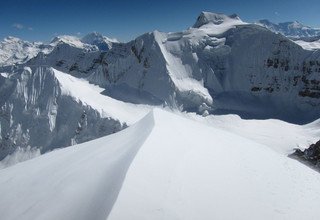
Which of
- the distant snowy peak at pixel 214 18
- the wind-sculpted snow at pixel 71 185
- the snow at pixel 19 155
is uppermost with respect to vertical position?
the distant snowy peak at pixel 214 18

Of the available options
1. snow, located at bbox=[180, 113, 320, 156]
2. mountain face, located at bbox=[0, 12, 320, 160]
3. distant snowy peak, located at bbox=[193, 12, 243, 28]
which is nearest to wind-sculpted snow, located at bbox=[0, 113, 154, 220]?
snow, located at bbox=[180, 113, 320, 156]

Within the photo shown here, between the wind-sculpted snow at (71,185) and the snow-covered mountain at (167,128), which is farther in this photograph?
the snow-covered mountain at (167,128)

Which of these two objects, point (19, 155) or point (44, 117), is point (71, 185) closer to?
point (19, 155)

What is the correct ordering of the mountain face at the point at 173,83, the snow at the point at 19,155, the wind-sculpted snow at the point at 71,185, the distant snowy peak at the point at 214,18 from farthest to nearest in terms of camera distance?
the distant snowy peak at the point at 214,18
the mountain face at the point at 173,83
the snow at the point at 19,155
the wind-sculpted snow at the point at 71,185

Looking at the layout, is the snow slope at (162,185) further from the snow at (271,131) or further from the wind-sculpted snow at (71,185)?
the snow at (271,131)

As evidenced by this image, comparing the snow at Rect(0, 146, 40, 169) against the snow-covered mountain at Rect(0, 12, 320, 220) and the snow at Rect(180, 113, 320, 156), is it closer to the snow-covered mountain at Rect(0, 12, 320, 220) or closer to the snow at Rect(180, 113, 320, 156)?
the snow-covered mountain at Rect(0, 12, 320, 220)

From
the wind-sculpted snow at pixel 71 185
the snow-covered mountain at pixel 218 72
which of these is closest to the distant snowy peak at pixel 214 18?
the snow-covered mountain at pixel 218 72
